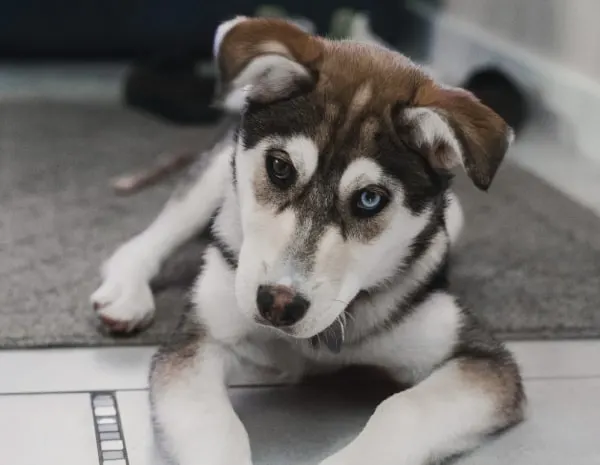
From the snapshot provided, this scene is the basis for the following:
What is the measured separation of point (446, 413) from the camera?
141 centimetres

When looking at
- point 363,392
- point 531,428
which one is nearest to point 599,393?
point 531,428

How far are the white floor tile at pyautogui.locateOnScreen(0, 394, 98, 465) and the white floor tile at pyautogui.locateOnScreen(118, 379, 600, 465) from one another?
66mm

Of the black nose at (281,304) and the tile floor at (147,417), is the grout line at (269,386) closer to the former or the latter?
the tile floor at (147,417)

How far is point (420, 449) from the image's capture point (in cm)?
136

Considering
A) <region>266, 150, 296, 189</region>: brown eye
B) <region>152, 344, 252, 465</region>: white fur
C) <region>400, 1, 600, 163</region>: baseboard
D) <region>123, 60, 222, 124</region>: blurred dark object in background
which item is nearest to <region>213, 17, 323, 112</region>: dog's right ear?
<region>266, 150, 296, 189</region>: brown eye

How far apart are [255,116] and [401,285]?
1.22 ft

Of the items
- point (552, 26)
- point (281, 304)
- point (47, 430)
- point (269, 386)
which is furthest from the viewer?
point (552, 26)

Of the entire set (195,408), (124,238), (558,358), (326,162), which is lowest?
(124,238)

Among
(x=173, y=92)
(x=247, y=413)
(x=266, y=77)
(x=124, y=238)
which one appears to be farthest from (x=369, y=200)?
(x=173, y=92)

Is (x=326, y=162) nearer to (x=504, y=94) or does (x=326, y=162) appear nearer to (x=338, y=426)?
(x=338, y=426)

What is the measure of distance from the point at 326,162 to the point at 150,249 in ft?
2.48

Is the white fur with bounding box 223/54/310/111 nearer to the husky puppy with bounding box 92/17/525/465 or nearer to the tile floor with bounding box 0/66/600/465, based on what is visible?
the husky puppy with bounding box 92/17/525/465

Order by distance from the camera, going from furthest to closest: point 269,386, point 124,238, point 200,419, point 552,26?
point 552,26, point 124,238, point 269,386, point 200,419

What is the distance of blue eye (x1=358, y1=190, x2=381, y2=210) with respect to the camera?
1339 millimetres
